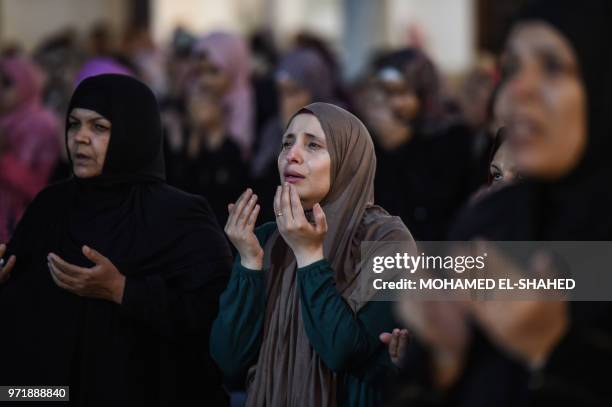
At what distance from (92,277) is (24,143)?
314cm

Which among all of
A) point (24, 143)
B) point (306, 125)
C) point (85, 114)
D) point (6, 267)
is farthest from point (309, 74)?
point (306, 125)

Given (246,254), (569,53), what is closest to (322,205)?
(246,254)

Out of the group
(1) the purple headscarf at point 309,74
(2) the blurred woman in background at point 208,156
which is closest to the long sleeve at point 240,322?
(2) the blurred woman in background at point 208,156

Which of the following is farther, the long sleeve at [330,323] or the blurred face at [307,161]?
the blurred face at [307,161]

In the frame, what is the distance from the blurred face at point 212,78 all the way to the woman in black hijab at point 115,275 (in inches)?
137

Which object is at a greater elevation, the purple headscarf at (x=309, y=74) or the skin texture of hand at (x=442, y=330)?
the purple headscarf at (x=309, y=74)

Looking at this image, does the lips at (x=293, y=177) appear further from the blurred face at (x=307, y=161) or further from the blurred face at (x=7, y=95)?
the blurred face at (x=7, y=95)

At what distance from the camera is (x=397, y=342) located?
319 centimetres

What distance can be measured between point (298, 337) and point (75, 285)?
777 mm

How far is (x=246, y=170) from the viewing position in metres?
6.96

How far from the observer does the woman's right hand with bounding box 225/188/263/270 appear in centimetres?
340

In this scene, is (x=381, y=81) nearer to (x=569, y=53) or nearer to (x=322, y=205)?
(x=322, y=205)

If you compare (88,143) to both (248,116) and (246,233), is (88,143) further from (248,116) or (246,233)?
(248,116)

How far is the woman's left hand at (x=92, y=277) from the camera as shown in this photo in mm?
3670
